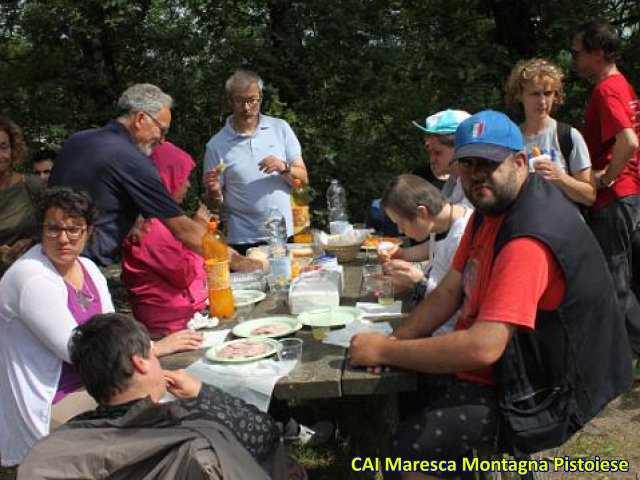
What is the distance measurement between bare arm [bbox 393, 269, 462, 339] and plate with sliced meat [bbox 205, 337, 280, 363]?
0.48 m

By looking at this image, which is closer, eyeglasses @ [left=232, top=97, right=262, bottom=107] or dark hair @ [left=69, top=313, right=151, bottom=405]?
dark hair @ [left=69, top=313, right=151, bottom=405]

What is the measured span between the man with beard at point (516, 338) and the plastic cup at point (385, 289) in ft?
2.08

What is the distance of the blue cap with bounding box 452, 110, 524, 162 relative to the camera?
6.64 feet

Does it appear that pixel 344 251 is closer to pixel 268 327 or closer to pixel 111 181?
pixel 268 327

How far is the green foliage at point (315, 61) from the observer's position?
6250 millimetres

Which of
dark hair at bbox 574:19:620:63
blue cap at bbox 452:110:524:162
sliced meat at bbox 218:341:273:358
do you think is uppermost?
dark hair at bbox 574:19:620:63

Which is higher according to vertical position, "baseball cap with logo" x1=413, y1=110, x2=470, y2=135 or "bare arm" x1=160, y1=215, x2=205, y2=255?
"baseball cap with logo" x1=413, y1=110, x2=470, y2=135

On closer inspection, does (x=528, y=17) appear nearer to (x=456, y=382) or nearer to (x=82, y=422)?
(x=456, y=382)

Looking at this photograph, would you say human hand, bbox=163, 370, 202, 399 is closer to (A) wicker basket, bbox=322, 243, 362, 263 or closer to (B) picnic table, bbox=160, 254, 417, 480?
(B) picnic table, bbox=160, 254, 417, 480

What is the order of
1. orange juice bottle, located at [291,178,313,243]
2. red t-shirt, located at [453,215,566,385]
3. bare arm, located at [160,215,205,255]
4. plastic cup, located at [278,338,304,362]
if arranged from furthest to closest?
orange juice bottle, located at [291,178,313,243], bare arm, located at [160,215,205,255], plastic cup, located at [278,338,304,362], red t-shirt, located at [453,215,566,385]

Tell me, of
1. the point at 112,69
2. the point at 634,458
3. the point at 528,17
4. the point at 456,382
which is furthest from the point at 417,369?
the point at 112,69

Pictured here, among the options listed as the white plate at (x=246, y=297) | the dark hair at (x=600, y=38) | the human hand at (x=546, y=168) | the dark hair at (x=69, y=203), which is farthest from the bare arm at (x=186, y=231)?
the dark hair at (x=600, y=38)

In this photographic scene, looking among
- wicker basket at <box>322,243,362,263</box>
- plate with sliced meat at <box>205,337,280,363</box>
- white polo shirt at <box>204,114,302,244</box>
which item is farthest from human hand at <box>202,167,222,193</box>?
plate with sliced meat at <box>205,337,280,363</box>

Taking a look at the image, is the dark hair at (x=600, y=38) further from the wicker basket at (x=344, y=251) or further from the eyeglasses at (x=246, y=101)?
the eyeglasses at (x=246, y=101)
